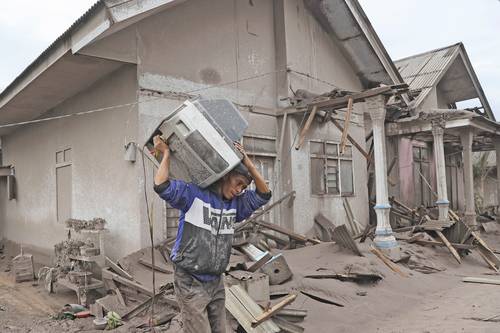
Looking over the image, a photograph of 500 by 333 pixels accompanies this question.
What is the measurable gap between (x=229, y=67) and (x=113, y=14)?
323 cm

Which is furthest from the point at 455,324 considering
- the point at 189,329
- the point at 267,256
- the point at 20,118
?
the point at 20,118

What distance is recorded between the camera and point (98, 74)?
26.5ft

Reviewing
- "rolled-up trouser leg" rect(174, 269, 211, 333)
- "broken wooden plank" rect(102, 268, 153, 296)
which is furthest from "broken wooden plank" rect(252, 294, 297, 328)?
"broken wooden plank" rect(102, 268, 153, 296)

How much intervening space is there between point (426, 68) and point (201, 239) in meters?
15.4

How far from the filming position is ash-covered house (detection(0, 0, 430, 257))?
739 centimetres

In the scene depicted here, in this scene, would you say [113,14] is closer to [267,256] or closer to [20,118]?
[267,256]

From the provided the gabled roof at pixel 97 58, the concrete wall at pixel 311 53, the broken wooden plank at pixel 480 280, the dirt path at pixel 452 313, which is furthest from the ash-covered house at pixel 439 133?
the dirt path at pixel 452 313

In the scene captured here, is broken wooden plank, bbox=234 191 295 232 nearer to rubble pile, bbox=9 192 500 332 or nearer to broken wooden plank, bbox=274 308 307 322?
rubble pile, bbox=9 192 500 332

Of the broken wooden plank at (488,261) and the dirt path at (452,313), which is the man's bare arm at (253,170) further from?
the broken wooden plank at (488,261)

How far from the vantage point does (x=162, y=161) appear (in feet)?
10.6

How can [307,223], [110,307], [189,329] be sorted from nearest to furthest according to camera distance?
[189,329], [110,307], [307,223]

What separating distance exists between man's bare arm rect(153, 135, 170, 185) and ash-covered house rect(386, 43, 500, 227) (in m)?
9.90

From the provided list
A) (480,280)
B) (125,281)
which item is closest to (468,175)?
(480,280)

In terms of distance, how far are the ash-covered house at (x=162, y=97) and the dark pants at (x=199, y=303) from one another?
4225mm
